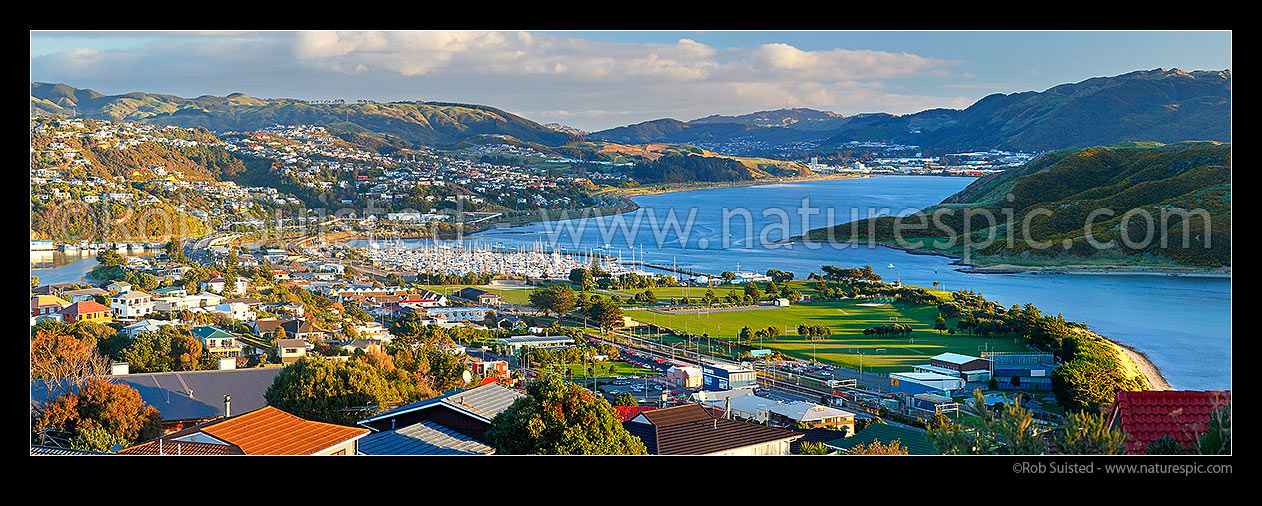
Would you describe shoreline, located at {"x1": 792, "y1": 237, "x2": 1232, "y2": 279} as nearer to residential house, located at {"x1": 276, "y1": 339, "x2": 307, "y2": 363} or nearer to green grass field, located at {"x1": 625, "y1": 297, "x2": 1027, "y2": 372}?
green grass field, located at {"x1": 625, "y1": 297, "x2": 1027, "y2": 372}

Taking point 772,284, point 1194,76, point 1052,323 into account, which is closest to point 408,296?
point 772,284

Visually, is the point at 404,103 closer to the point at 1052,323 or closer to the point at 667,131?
the point at 667,131

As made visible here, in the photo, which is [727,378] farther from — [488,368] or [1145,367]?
[1145,367]

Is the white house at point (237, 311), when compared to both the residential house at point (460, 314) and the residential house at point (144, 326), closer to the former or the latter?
the residential house at point (144, 326)

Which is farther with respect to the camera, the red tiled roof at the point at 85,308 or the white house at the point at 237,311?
the white house at the point at 237,311

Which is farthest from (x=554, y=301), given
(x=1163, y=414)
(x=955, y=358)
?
(x=1163, y=414)

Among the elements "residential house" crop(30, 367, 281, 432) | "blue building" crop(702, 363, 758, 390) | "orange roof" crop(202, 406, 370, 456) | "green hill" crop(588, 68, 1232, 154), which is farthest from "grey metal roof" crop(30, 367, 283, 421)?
"green hill" crop(588, 68, 1232, 154)

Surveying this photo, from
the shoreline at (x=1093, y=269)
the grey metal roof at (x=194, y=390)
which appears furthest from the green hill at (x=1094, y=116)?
the grey metal roof at (x=194, y=390)
